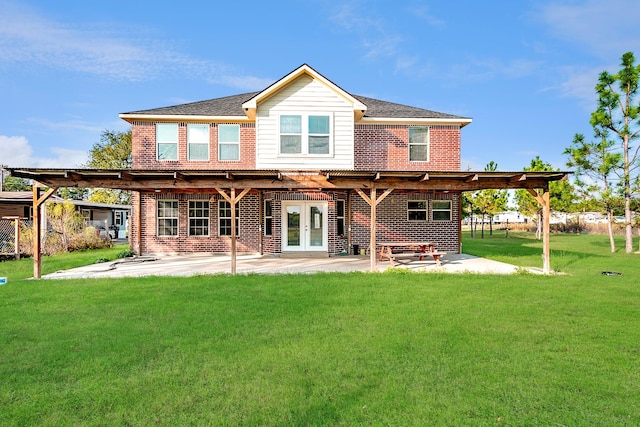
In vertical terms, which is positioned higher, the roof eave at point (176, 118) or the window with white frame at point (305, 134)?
the roof eave at point (176, 118)

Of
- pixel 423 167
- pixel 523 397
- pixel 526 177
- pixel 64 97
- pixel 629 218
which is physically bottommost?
pixel 523 397

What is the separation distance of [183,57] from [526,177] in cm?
1501

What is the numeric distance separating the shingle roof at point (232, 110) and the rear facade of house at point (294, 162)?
0.15 feet

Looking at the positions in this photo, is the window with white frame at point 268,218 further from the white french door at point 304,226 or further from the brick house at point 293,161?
the white french door at point 304,226

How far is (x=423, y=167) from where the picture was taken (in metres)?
15.5

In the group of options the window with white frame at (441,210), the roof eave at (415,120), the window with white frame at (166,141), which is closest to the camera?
the window with white frame at (166,141)

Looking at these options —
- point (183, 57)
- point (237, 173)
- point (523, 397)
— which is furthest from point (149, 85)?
point (523, 397)

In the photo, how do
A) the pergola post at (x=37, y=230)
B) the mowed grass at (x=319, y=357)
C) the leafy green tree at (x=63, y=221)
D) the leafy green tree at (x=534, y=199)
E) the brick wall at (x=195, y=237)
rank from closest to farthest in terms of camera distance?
the mowed grass at (x=319, y=357) < the pergola post at (x=37, y=230) < the brick wall at (x=195, y=237) < the leafy green tree at (x=63, y=221) < the leafy green tree at (x=534, y=199)

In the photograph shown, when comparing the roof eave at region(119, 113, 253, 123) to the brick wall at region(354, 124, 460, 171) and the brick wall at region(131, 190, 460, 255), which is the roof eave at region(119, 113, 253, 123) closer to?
the brick wall at region(131, 190, 460, 255)

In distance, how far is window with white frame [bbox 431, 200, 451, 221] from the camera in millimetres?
15891

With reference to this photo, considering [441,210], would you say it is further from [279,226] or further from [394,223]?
[279,226]

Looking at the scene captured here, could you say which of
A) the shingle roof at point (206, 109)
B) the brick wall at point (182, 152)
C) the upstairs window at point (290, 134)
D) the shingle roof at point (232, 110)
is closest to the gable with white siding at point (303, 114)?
the upstairs window at point (290, 134)

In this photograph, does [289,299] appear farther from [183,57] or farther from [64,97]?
[64,97]

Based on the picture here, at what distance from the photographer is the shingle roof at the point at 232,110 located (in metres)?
14.9
